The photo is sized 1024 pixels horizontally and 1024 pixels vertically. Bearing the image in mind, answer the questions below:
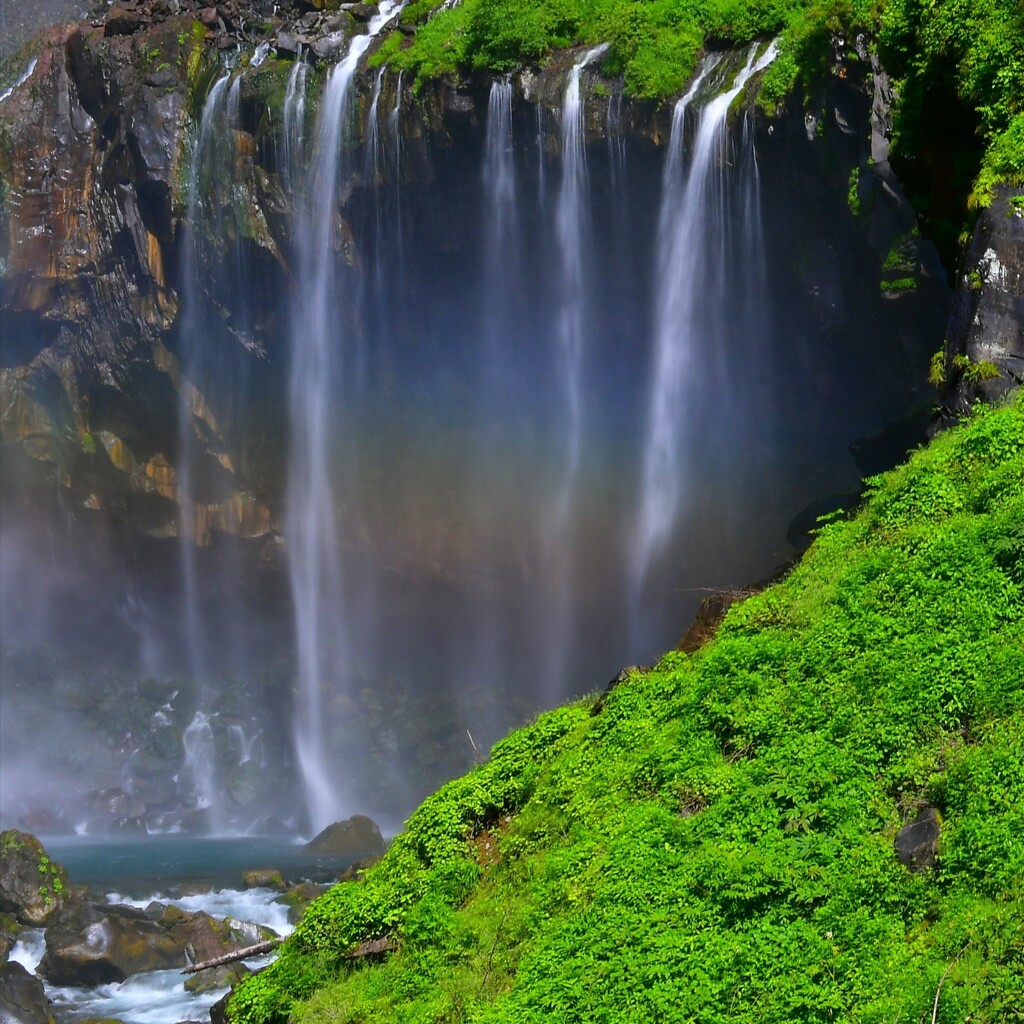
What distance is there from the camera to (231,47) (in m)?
27.7

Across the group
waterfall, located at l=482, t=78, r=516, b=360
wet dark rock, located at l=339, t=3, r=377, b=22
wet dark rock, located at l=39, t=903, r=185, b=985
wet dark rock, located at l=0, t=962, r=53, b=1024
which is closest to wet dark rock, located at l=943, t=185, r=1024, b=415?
wet dark rock, located at l=0, t=962, r=53, b=1024

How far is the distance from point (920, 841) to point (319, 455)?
78.3 feet

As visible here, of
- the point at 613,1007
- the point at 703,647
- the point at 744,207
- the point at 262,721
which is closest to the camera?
the point at 613,1007

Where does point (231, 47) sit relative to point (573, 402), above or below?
Result: above

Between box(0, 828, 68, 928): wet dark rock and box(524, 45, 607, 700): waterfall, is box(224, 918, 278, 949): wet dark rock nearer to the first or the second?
box(0, 828, 68, 928): wet dark rock

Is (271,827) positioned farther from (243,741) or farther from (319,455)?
(319,455)

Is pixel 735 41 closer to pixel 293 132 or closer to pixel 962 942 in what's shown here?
pixel 293 132

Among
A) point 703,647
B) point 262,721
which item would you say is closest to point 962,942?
point 703,647

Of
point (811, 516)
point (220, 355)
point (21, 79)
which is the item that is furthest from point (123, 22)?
point (811, 516)

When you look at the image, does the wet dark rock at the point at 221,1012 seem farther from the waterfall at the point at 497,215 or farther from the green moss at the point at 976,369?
the waterfall at the point at 497,215

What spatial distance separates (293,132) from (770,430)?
499 inches

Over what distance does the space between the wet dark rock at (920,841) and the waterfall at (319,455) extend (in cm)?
2255

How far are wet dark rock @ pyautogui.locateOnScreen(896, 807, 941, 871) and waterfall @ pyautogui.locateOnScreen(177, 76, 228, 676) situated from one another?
2451cm

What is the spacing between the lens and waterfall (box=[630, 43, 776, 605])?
2109cm
